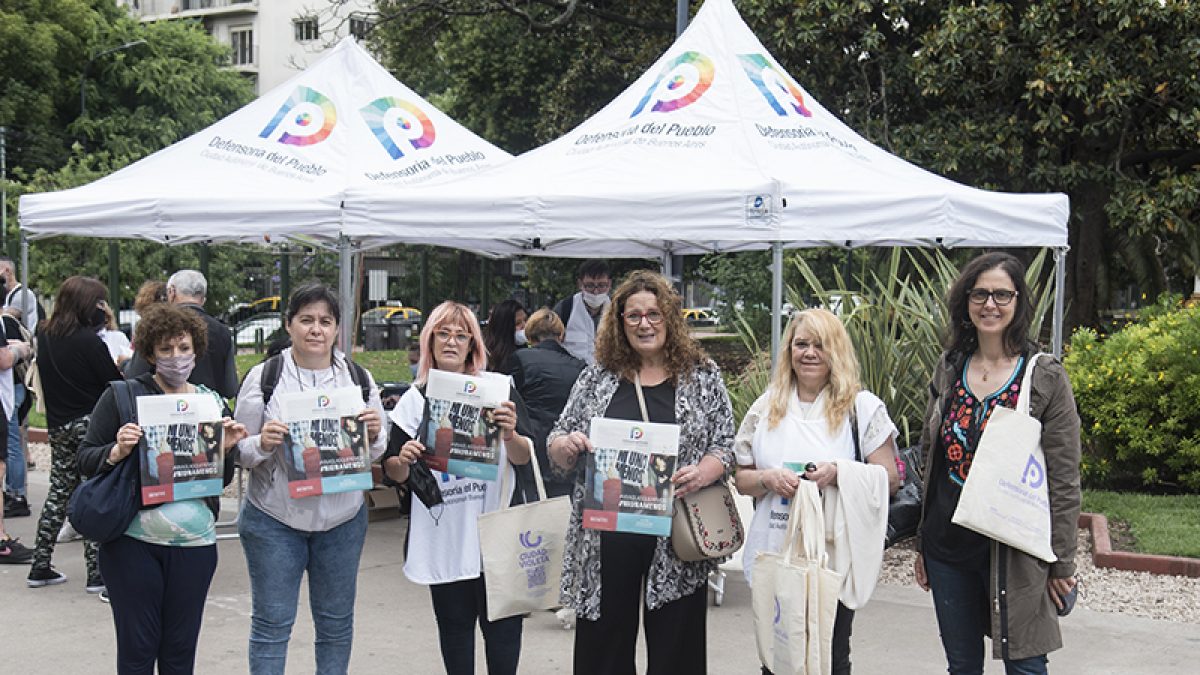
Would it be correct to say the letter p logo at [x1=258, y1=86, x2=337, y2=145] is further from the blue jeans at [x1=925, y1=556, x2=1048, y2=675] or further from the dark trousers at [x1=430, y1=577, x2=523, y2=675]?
the blue jeans at [x1=925, y1=556, x2=1048, y2=675]

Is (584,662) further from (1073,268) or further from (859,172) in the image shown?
(1073,268)

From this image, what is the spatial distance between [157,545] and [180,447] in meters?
0.38

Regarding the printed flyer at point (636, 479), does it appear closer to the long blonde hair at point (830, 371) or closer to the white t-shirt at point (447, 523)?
the long blonde hair at point (830, 371)

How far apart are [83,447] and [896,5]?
1199 centimetres

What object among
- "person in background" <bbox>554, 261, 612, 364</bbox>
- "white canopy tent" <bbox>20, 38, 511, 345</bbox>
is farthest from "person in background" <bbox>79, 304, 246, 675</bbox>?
"person in background" <bbox>554, 261, 612, 364</bbox>

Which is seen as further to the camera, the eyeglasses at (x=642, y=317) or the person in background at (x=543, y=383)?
the person in background at (x=543, y=383)

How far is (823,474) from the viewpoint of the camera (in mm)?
4016

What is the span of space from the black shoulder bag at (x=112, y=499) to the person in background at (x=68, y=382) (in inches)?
115

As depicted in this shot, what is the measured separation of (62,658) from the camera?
5793 millimetres

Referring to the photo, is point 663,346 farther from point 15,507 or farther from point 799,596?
point 15,507

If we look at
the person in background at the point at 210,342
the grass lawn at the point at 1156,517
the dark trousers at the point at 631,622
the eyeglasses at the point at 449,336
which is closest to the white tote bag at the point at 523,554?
the dark trousers at the point at 631,622

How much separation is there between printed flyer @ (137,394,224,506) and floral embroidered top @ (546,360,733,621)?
1.22 m

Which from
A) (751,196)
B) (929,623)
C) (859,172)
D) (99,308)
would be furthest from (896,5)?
(99,308)

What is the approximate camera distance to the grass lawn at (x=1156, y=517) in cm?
789
